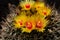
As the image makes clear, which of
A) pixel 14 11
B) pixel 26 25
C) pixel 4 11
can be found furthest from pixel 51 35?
pixel 4 11

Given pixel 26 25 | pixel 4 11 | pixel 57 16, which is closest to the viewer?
pixel 26 25

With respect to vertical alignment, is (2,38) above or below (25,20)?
below

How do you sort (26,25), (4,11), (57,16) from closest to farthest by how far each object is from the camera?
(26,25) < (57,16) < (4,11)

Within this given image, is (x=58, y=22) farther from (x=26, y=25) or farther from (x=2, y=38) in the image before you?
(x=2, y=38)

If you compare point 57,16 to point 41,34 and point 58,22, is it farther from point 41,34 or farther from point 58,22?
point 41,34

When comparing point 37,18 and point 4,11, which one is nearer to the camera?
point 37,18

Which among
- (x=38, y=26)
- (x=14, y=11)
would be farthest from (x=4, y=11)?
(x=38, y=26)
